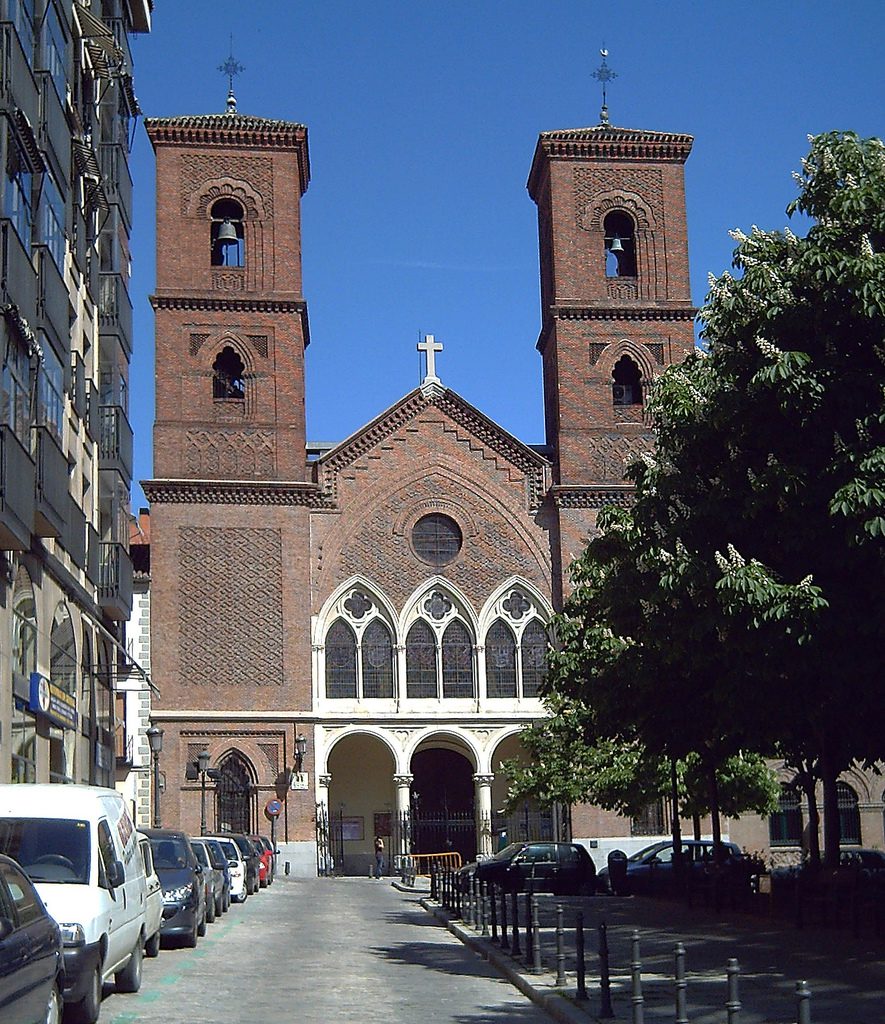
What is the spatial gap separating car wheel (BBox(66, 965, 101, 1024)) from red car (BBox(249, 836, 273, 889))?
26771mm

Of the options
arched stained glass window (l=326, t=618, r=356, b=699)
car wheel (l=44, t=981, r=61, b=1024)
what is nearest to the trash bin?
arched stained glass window (l=326, t=618, r=356, b=699)

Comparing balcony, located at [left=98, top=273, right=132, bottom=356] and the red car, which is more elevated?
balcony, located at [left=98, top=273, right=132, bottom=356]

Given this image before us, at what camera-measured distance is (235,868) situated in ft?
105

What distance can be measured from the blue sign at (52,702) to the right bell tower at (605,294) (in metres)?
22.9

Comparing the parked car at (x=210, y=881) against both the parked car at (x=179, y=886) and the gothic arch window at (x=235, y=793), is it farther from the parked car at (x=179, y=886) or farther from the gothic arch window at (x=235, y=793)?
the gothic arch window at (x=235, y=793)

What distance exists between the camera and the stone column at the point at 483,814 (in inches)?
1955

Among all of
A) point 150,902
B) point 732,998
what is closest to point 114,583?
point 150,902

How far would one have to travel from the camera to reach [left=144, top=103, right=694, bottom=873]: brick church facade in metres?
Answer: 48.2

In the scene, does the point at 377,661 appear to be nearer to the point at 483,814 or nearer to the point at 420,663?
the point at 420,663

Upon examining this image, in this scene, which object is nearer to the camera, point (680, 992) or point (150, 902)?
point (680, 992)

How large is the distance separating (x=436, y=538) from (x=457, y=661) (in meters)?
4.04

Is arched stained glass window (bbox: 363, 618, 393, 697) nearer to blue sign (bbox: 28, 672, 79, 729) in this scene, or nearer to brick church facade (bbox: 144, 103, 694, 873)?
brick church facade (bbox: 144, 103, 694, 873)

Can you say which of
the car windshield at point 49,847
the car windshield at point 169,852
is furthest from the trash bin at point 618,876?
the car windshield at point 49,847

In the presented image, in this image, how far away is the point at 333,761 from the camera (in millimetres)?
52250
